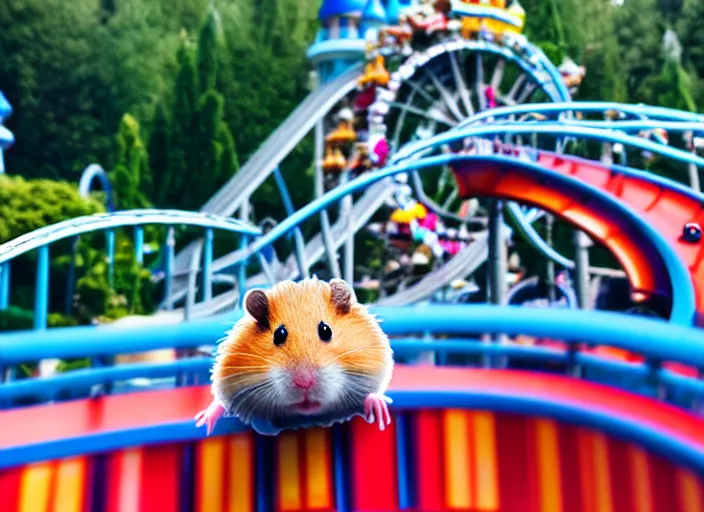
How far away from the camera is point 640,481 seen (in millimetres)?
1339

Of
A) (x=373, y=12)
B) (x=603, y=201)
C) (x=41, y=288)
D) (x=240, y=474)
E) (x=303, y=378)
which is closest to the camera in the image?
(x=303, y=378)

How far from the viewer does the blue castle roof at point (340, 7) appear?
24.3ft

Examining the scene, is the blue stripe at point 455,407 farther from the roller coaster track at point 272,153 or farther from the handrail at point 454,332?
the roller coaster track at point 272,153

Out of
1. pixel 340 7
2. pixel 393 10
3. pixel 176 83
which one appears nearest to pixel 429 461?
pixel 340 7

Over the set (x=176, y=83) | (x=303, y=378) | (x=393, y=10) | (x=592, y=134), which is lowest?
(x=303, y=378)

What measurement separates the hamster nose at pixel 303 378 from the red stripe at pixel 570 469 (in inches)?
23.8

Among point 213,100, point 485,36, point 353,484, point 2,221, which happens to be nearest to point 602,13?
point 485,36

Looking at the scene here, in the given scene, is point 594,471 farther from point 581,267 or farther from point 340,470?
point 581,267

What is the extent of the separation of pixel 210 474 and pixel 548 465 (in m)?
0.81

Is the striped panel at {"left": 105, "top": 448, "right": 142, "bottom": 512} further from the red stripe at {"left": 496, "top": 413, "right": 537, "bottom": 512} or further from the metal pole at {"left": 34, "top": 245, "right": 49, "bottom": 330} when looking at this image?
the metal pole at {"left": 34, "top": 245, "right": 49, "bottom": 330}

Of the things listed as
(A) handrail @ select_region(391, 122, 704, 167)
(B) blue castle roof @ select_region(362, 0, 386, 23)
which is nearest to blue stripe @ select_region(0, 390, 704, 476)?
(A) handrail @ select_region(391, 122, 704, 167)

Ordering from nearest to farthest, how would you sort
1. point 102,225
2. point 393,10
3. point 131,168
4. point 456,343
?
point 456,343 → point 102,225 → point 131,168 → point 393,10

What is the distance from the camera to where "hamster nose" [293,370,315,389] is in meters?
1.45

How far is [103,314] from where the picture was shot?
15.3 ft
